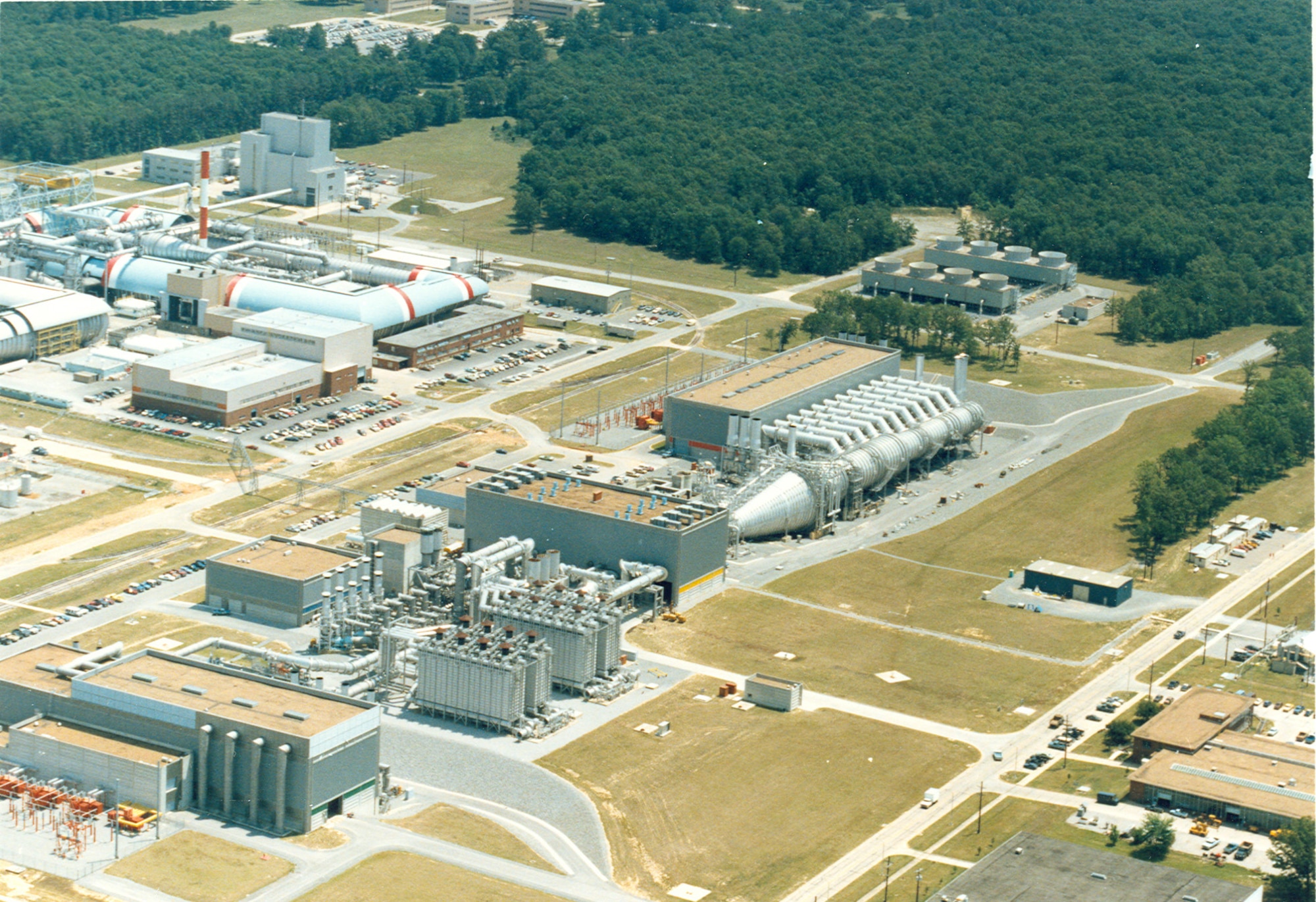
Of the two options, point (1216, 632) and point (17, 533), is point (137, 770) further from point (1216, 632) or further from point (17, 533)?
point (1216, 632)

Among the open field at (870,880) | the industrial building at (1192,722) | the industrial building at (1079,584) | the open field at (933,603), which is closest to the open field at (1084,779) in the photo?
the industrial building at (1192,722)

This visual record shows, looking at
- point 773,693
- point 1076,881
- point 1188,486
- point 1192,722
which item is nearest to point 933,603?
point 773,693

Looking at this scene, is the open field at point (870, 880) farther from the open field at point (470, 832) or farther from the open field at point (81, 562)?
the open field at point (81, 562)

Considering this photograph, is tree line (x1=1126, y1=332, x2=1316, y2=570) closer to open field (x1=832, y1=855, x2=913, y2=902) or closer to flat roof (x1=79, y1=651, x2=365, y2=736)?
open field (x1=832, y1=855, x2=913, y2=902)

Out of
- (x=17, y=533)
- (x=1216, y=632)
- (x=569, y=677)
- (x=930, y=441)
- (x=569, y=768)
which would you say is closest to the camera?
(x=569, y=768)

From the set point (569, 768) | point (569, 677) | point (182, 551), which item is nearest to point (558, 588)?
point (569, 677)

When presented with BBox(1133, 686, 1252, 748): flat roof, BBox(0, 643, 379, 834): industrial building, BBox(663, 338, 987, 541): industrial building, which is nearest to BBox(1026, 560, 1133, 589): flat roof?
BBox(663, 338, 987, 541): industrial building
